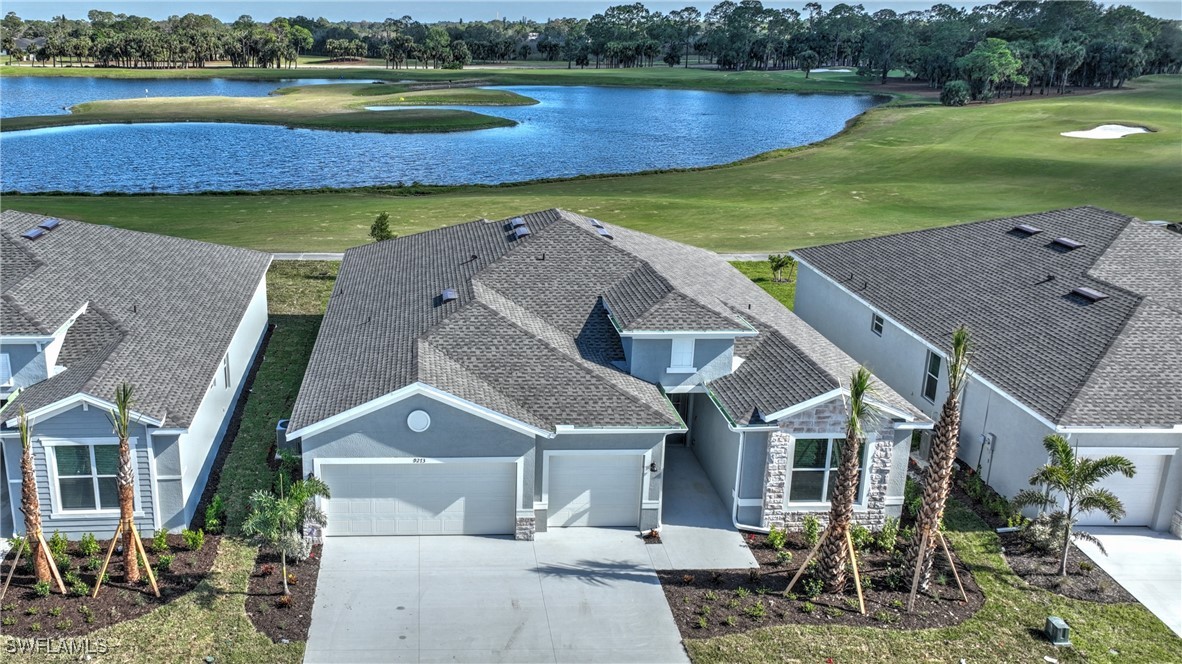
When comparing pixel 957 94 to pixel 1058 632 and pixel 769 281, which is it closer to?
pixel 769 281

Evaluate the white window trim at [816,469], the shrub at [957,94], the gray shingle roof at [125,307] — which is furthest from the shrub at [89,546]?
the shrub at [957,94]

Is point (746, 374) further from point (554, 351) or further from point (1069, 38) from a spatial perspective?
point (1069, 38)

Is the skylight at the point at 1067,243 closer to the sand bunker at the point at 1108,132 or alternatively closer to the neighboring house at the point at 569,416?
the neighboring house at the point at 569,416

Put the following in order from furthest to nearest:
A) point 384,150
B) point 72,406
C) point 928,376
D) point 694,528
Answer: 1. point 384,150
2. point 928,376
3. point 694,528
4. point 72,406

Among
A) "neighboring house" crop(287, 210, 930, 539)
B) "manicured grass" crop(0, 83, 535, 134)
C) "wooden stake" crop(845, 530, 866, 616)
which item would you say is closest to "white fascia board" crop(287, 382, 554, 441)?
"neighboring house" crop(287, 210, 930, 539)

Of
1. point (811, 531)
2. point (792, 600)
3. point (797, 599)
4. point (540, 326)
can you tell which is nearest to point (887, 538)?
point (811, 531)
